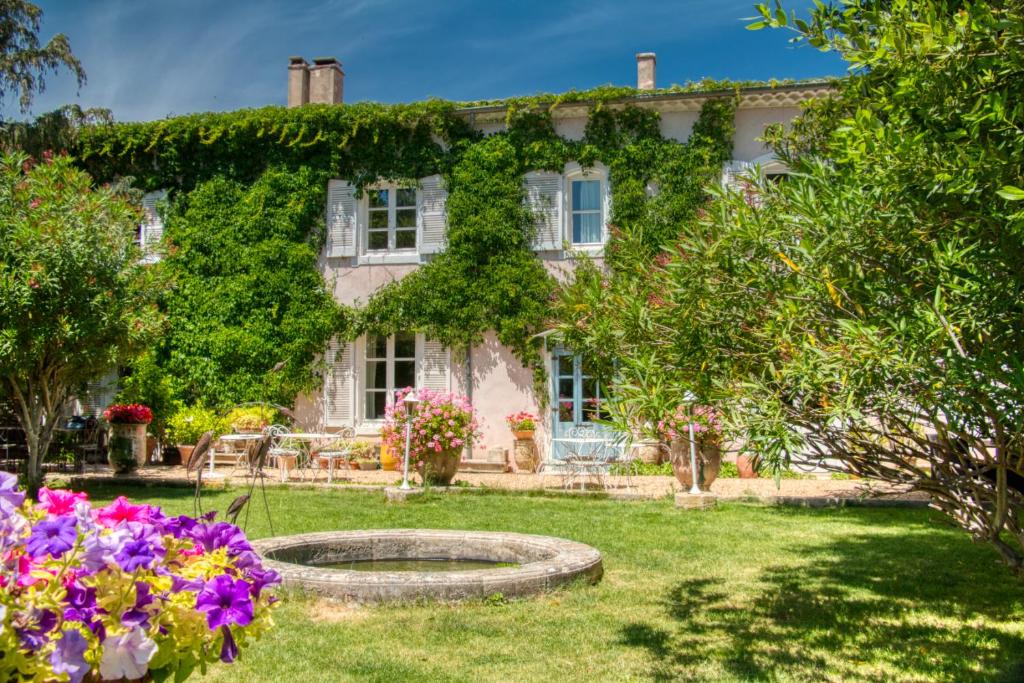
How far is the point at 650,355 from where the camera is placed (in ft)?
13.5

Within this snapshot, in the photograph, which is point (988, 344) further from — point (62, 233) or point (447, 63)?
point (447, 63)

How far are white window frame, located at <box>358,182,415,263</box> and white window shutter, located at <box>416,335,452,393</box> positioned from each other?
1.68 meters

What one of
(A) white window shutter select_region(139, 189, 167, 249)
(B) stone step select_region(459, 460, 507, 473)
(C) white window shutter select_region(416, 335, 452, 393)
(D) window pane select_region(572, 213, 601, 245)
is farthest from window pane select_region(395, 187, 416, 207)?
(B) stone step select_region(459, 460, 507, 473)

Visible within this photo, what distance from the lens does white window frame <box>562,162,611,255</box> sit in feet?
50.3

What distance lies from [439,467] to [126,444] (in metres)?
5.39

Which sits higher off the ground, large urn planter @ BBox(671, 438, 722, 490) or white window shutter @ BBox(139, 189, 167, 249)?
white window shutter @ BBox(139, 189, 167, 249)

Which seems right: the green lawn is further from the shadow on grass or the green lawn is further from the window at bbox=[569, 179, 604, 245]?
the window at bbox=[569, 179, 604, 245]

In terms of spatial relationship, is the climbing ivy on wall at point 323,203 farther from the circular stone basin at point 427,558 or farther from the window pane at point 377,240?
the circular stone basin at point 427,558

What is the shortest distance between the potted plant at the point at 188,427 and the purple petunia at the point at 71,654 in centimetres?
1391

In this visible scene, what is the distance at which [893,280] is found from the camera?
11.8 ft

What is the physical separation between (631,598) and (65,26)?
1766 centimetres

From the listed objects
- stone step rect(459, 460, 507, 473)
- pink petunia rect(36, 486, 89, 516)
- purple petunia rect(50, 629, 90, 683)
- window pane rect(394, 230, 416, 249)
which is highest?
window pane rect(394, 230, 416, 249)

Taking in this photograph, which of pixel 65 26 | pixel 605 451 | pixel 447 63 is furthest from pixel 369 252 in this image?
pixel 65 26

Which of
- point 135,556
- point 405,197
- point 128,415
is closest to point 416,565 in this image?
point 135,556
